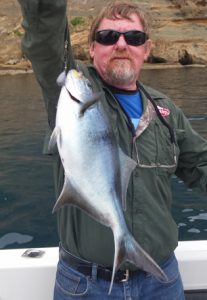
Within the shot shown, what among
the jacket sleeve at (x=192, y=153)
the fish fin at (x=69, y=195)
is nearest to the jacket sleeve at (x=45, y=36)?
the fish fin at (x=69, y=195)

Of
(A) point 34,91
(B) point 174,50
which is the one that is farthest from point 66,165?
(B) point 174,50

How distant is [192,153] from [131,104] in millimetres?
655

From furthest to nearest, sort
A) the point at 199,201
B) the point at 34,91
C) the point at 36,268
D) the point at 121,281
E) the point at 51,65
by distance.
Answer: the point at 34,91 < the point at 199,201 < the point at 36,268 < the point at 121,281 < the point at 51,65

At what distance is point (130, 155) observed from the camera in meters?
3.18

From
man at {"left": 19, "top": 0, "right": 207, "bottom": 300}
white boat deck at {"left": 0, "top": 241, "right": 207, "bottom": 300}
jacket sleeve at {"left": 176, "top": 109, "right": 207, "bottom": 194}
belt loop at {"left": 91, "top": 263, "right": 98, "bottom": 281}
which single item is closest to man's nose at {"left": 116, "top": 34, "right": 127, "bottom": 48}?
man at {"left": 19, "top": 0, "right": 207, "bottom": 300}

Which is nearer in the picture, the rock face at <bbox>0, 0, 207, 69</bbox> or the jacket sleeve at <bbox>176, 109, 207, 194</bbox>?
the jacket sleeve at <bbox>176, 109, 207, 194</bbox>

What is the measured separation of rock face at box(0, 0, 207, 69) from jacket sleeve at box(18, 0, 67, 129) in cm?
4199

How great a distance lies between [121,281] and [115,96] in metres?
1.19

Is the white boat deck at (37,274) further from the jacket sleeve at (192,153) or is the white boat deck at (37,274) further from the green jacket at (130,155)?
the green jacket at (130,155)

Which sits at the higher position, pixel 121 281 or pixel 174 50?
pixel 121 281

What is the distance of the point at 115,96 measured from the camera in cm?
334

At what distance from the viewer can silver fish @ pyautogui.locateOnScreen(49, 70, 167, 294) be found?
2709 millimetres

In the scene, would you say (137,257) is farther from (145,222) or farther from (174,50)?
(174,50)

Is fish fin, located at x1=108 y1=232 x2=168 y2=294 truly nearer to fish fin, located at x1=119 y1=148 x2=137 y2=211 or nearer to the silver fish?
the silver fish
